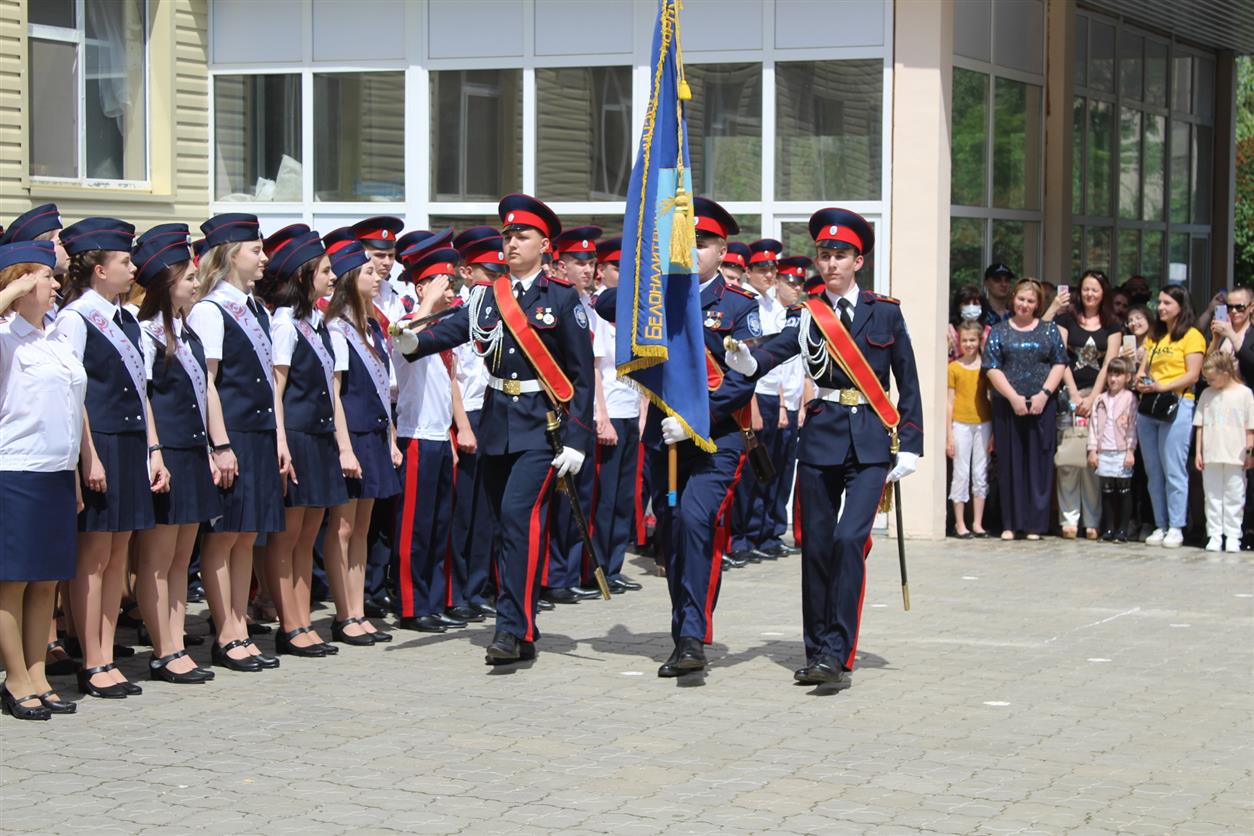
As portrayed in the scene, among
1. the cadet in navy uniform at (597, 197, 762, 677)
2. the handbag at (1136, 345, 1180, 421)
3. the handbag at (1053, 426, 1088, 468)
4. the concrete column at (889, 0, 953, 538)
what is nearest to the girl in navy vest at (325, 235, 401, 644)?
the cadet in navy uniform at (597, 197, 762, 677)

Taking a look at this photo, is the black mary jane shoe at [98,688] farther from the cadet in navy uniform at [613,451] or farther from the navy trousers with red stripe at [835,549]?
the cadet in navy uniform at [613,451]

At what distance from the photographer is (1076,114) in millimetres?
18438

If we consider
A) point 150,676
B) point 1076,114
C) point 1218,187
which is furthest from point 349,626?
point 1218,187

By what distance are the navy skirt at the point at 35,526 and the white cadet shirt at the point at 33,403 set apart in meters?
0.05

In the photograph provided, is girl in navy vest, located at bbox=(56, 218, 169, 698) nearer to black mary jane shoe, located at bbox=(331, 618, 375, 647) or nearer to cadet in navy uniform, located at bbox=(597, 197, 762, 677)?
black mary jane shoe, located at bbox=(331, 618, 375, 647)

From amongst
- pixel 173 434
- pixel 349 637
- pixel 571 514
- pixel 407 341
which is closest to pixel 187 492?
pixel 173 434

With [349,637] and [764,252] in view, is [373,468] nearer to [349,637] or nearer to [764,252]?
[349,637]

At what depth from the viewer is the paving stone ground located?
598cm

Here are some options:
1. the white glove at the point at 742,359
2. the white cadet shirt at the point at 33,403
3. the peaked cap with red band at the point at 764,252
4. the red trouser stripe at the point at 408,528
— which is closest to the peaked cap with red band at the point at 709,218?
the white glove at the point at 742,359

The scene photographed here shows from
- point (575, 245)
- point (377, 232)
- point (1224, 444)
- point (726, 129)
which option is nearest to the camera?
point (377, 232)

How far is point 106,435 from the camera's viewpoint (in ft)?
25.2

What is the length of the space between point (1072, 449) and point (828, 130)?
3.06 meters

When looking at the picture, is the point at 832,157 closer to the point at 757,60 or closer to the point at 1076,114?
the point at 757,60

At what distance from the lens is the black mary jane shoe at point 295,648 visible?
8828mm
